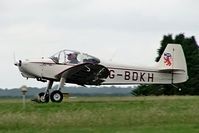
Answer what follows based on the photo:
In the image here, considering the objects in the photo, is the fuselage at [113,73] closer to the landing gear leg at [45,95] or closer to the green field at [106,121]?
the landing gear leg at [45,95]

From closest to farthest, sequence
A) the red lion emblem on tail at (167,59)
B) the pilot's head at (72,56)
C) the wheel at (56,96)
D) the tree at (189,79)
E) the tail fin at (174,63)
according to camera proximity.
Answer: the wheel at (56,96) → the pilot's head at (72,56) → the tail fin at (174,63) → the red lion emblem on tail at (167,59) → the tree at (189,79)

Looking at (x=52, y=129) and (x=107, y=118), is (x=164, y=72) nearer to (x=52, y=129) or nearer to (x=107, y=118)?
(x=107, y=118)

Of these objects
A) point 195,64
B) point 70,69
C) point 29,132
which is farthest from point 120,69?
point 195,64

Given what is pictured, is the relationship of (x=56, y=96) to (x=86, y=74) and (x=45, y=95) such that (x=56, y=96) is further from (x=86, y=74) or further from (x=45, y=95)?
(x=86, y=74)

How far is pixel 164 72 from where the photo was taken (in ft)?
121

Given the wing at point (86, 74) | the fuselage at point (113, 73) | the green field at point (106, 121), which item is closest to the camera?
the green field at point (106, 121)

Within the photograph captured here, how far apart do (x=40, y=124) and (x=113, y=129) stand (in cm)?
261

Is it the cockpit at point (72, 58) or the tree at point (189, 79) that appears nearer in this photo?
the cockpit at point (72, 58)

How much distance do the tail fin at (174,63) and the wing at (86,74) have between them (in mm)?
5533

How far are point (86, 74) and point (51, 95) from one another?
2452 mm

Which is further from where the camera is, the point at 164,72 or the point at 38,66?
the point at 164,72

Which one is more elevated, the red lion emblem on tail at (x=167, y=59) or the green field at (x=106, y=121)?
the red lion emblem on tail at (x=167, y=59)

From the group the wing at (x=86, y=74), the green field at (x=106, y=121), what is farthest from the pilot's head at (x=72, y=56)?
the green field at (x=106, y=121)

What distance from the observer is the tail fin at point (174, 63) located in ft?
121
